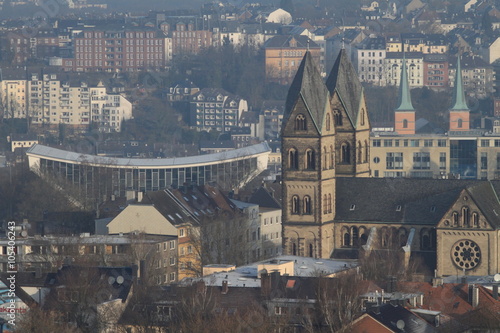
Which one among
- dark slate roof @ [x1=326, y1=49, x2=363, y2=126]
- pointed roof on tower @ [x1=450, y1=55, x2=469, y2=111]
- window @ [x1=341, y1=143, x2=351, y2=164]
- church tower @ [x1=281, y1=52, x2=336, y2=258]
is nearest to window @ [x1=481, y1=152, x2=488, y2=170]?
pointed roof on tower @ [x1=450, y1=55, x2=469, y2=111]

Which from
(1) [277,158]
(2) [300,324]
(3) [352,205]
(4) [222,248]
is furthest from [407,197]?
(1) [277,158]

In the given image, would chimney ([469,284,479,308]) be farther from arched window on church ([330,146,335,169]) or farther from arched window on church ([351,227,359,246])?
arched window on church ([330,146,335,169])

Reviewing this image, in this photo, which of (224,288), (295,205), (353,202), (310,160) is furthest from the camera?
(353,202)

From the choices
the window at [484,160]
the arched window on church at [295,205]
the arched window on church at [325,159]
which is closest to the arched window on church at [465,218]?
the arched window on church at [325,159]

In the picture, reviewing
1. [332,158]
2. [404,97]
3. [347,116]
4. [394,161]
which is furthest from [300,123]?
[404,97]

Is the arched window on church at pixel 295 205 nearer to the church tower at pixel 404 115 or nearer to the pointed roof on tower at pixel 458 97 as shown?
the church tower at pixel 404 115

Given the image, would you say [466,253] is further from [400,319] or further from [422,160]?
[422,160]
